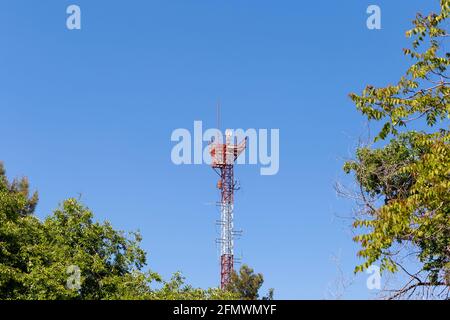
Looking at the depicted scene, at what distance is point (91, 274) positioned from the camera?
25516 millimetres

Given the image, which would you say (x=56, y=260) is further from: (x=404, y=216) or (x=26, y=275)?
(x=404, y=216)

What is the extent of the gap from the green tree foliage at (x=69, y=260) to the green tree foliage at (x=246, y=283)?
16375 millimetres

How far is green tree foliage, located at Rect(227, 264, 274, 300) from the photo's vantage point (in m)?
44.5

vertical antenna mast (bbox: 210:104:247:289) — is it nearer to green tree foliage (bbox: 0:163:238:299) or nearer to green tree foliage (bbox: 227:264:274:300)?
green tree foliage (bbox: 227:264:274:300)

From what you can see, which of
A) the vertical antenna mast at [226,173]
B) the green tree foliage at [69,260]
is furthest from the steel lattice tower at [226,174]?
the green tree foliage at [69,260]

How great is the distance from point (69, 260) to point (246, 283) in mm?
21208

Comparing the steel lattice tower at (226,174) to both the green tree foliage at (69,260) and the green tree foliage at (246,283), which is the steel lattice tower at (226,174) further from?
the green tree foliage at (69,260)

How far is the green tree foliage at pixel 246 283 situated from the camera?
1753 inches

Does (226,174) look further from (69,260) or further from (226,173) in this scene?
(69,260)

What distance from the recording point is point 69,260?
25.3 meters

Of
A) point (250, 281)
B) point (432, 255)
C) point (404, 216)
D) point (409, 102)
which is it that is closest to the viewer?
point (404, 216)
